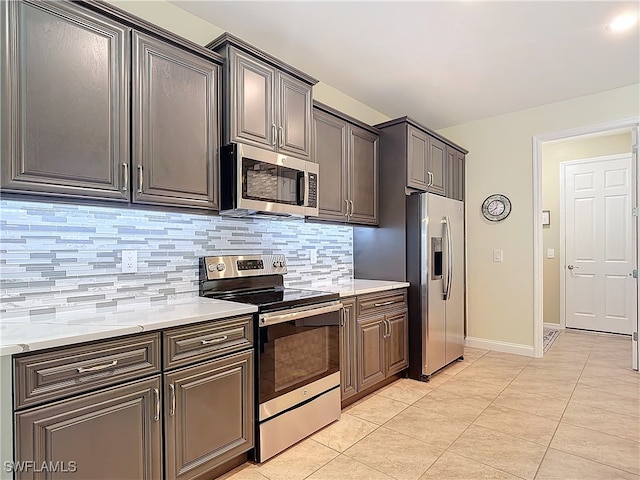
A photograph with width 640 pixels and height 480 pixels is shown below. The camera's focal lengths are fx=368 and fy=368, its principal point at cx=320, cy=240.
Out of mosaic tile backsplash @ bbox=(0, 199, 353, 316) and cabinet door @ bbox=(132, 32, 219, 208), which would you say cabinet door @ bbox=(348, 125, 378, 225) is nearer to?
mosaic tile backsplash @ bbox=(0, 199, 353, 316)

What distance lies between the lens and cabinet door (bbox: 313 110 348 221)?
2941mm

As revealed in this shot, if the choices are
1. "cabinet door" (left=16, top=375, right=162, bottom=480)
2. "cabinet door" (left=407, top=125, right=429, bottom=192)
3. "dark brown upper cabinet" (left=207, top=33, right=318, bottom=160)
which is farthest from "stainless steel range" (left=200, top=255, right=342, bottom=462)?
"cabinet door" (left=407, top=125, right=429, bottom=192)

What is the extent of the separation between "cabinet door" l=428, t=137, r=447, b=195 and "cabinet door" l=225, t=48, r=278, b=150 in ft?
6.26

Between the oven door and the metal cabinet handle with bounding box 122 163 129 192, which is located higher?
the metal cabinet handle with bounding box 122 163 129 192

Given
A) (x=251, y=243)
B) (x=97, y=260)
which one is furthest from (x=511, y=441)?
(x=97, y=260)

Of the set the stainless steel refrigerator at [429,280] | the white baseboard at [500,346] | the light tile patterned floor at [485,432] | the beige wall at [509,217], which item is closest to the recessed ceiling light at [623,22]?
the beige wall at [509,217]

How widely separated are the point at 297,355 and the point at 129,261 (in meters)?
1.10

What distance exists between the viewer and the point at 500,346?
4152 mm

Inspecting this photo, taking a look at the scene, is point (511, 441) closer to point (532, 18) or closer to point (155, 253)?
point (155, 253)

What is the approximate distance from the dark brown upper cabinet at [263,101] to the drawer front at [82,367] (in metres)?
1.26

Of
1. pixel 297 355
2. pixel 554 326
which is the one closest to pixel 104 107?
pixel 297 355

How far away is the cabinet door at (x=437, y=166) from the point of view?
146 inches

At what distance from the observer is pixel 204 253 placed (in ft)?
7.97

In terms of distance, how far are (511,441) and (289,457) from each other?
135 centimetres
